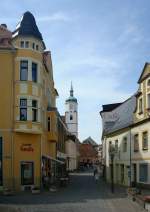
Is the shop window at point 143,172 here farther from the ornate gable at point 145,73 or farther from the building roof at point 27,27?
the building roof at point 27,27

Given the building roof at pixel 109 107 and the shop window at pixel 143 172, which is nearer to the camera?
the shop window at pixel 143 172

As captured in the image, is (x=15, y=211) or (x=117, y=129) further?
(x=117, y=129)

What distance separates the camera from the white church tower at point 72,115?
148 metres

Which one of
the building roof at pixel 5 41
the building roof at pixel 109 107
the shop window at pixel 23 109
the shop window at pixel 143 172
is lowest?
the shop window at pixel 143 172

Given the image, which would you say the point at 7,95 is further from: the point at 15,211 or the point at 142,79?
the point at 15,211

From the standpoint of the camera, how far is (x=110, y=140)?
55.7 m

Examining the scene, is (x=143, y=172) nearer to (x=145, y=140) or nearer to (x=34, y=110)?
(x=145, y=140)

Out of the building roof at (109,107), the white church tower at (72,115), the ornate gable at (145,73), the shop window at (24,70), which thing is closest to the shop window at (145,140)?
the ornate gable at (145,73)

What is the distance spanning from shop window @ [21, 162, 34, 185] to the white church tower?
107 meters

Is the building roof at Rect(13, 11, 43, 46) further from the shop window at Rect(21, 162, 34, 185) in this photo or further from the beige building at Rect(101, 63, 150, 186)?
the shop window at Rect(21, 162, 34, 185)

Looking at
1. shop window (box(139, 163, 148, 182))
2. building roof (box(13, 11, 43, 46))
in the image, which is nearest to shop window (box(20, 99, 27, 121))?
building roof (box(13, 11, 43, 46))

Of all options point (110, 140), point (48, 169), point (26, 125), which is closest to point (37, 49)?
point (26, 125)

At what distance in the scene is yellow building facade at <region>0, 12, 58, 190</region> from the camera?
38438 mm

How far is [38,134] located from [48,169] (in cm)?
793
